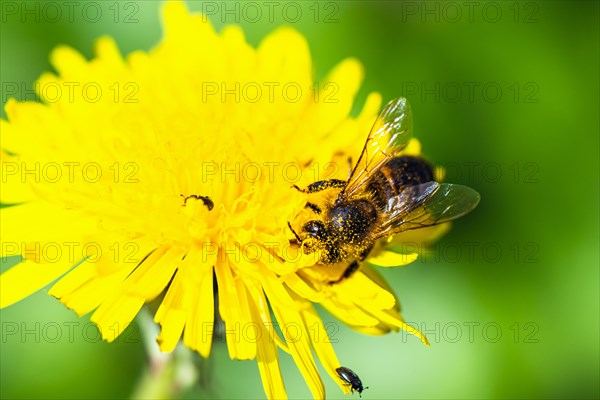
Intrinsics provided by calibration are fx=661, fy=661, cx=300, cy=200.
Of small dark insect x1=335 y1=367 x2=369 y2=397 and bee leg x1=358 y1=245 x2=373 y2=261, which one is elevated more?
bee leg x1=358 y1=245 x2=373 y2=261

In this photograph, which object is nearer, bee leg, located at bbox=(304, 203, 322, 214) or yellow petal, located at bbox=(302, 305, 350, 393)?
yellow petal, located at bbox=(302, 305, 350, 393)

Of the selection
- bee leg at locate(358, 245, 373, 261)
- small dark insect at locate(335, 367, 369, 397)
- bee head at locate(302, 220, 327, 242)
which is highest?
bee head at locate(302, 220, 327, 242)

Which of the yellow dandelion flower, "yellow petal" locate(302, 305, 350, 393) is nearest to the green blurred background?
the yellow dandelion flower

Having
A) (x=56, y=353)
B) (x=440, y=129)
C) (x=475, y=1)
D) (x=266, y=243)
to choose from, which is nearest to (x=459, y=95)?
(x=440, y=129)

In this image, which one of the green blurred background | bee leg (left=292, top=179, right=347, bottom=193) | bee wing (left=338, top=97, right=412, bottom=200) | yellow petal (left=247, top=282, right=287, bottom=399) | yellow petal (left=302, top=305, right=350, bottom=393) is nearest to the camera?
yellow petal (left=247, top=282, right=287, bottom=399)

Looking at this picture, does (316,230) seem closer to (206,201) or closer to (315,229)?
(315,229)

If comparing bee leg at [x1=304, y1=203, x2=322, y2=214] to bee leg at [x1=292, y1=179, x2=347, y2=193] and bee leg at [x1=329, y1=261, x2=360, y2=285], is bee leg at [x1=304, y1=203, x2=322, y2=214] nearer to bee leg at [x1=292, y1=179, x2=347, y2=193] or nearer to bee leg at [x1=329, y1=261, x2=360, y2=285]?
bee leg at [x1=292, y1=179, x2=347, y2=193]

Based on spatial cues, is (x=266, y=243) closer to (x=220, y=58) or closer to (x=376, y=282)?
(x=376, y=282)

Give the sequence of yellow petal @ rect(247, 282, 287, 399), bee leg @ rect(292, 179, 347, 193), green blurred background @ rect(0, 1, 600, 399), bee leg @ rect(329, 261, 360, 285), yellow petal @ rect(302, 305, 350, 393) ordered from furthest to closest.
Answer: green blurred background @ rect(0, 1, 600, 399), bee leg @ rect(292, 179, 347, 193), bee leg @ rect(329, 261, 360, 285), yellow petal @ rect(302, 305, 350, 393), yellow petal @ rect(247, 282, 287, 399)
